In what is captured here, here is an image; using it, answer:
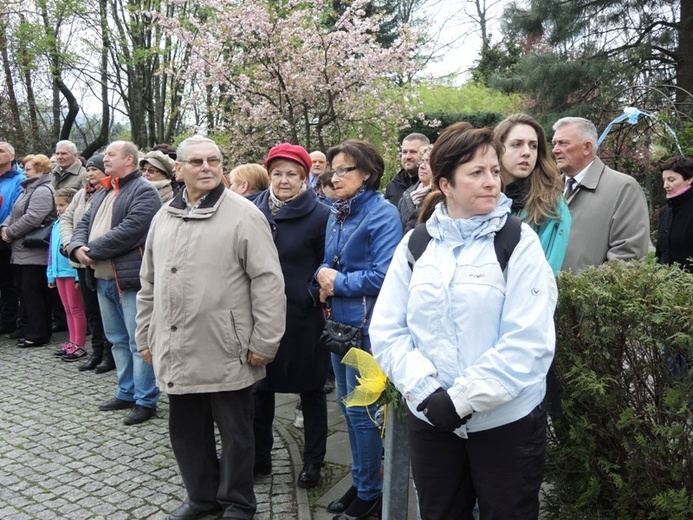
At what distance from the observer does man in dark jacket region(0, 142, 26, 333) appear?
8266 millimetres

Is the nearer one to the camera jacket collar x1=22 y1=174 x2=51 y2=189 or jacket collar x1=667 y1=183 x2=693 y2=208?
jacket collar x1=667 y1=183 x2=693 y2=208

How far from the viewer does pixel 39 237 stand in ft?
25.2

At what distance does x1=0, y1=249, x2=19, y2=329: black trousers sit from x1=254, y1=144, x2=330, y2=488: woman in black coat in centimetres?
616

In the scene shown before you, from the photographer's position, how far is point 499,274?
226cm

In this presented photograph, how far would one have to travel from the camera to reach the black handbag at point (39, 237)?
768 cm

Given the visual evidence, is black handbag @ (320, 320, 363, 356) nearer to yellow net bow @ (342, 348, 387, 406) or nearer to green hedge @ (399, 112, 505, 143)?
yellow net bow @ (342, 348, 387, 406)

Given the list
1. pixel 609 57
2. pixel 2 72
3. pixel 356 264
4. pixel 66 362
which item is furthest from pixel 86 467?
pixel 2 72

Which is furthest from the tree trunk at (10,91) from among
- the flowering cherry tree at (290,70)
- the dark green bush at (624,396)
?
the dark green bush at (624,396)

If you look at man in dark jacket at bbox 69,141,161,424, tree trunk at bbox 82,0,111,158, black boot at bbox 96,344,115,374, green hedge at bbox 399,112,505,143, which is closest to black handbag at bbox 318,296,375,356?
man in dark jacket at bbox 69,141,161,424

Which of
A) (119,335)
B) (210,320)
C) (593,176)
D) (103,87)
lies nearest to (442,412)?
(210,320)

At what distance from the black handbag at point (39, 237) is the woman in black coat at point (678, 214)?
23.1ft

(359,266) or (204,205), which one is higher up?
(204,205)

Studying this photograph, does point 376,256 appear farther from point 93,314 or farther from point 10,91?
point 10,91

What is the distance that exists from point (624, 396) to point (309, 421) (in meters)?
2.14
